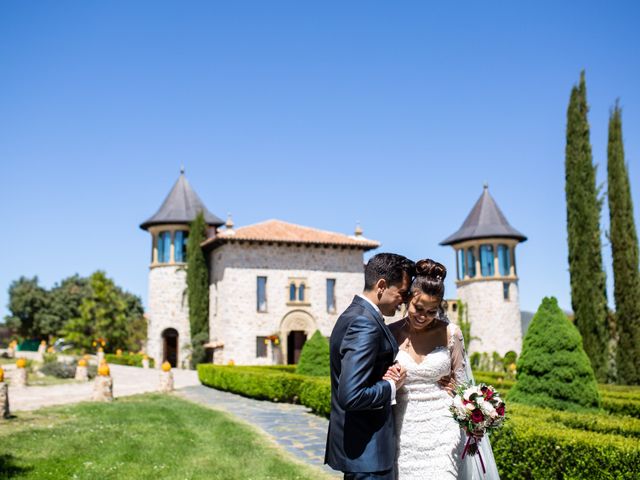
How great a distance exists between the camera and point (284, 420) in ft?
44.4

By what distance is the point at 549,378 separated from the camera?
29.7ft

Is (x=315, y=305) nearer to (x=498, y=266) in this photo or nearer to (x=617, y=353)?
(x=498, y=266)

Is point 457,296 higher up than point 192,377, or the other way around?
point 457,296

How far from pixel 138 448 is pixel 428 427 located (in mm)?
7143

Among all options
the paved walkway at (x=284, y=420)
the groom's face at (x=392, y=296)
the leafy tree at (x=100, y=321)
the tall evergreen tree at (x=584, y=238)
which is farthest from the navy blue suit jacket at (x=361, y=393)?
the leafy tree at (x=100, y=321)

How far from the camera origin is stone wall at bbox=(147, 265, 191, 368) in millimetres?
34219

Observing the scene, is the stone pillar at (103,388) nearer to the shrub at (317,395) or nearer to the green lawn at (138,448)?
the green lawn at (138,448)

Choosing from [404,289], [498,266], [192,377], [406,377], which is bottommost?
[192,377]

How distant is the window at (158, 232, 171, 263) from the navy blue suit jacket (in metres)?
32.5

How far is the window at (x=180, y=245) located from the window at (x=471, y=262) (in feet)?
55.8

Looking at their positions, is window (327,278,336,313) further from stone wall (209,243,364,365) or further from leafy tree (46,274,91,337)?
leafy tree (46,274,91,337)

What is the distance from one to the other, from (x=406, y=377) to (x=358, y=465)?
0.72 meters

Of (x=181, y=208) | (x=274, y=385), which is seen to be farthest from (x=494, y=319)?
(x=181, y=208)

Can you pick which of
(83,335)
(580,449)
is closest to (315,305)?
(83,335)
